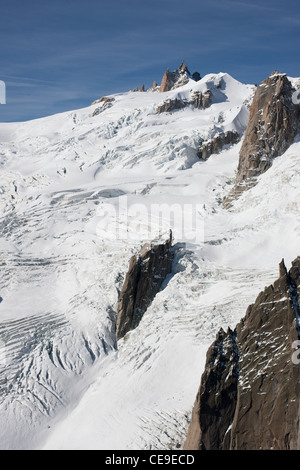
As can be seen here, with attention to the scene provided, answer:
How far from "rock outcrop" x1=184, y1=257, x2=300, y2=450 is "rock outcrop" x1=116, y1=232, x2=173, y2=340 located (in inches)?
725

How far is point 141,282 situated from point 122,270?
16.6 feet

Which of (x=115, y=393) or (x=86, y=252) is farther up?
(x=86, y=252)

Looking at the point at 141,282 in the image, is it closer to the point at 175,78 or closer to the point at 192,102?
the point at 192,102

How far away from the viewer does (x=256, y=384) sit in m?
45.4

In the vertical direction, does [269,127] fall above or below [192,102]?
below

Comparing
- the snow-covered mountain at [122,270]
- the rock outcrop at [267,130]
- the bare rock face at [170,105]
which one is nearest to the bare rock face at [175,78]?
the bare rock face at [170,105]

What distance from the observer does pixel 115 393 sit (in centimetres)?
5503

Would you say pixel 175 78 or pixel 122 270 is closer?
pixel 122 270

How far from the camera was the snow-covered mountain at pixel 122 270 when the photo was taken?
2124 inches

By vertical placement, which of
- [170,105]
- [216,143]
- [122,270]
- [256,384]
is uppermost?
[170,105]

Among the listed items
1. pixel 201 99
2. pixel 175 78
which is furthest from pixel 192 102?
pixel 175 78
